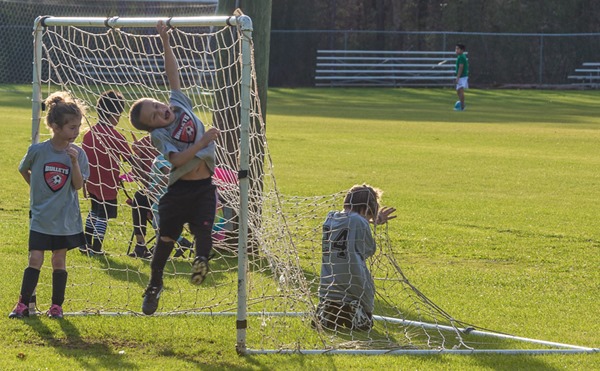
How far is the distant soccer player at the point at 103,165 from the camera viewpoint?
8875mm

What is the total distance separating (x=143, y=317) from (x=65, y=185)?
1063 millimetres

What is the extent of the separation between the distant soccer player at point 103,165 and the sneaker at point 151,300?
8.00ft

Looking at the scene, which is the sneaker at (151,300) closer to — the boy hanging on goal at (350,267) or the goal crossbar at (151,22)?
the boy hanging on goal at (350,267)

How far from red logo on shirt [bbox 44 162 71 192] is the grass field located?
914 mm

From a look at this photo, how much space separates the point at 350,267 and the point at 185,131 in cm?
151

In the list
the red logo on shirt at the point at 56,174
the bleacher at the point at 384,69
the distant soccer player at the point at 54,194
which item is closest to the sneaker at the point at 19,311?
the distant soccer player at the point at 54,194

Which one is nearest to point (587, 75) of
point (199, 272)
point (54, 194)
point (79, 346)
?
→ point (54, 194)

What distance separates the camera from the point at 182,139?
6352 millimetres

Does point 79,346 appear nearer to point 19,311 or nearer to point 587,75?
A: point 19,311

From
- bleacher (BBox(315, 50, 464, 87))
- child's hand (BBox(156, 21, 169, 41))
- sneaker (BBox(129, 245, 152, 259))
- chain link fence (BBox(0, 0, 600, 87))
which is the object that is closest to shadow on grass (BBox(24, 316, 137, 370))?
child's hand (BBox(156, 21, 169, 41))

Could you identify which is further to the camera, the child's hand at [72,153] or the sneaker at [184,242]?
the sneaker at [184,242]

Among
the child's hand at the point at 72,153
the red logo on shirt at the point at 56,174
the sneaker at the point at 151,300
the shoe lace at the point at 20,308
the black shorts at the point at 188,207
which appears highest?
the child's hand at the point at 72,153

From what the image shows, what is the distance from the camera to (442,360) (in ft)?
20.2

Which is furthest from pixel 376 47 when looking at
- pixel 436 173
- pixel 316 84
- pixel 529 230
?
pixel 529 230
